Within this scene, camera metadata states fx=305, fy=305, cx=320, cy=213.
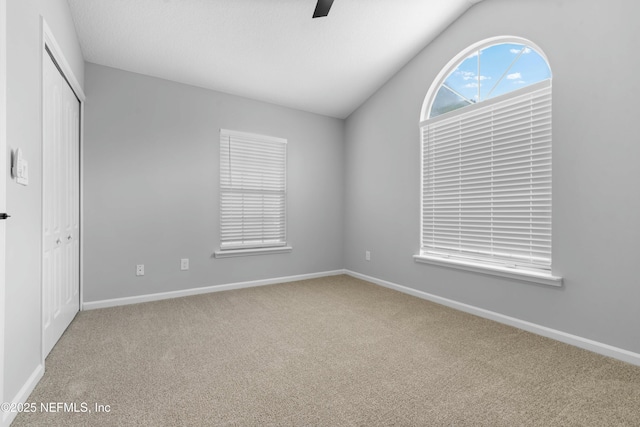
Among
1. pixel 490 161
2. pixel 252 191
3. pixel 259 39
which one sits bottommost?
pixel 252 191

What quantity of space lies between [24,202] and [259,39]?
2391 mm

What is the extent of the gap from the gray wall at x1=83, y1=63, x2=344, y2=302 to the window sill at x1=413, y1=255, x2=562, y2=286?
1.93 meters

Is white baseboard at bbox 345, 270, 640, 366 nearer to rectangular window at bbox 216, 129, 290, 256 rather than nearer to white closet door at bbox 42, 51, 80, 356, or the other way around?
rectangular window at bbox 216, 129, 290, 256

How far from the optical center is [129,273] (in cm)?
328

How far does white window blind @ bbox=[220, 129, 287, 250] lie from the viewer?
12.7ft

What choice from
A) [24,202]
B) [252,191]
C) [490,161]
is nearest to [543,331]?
[490,161]

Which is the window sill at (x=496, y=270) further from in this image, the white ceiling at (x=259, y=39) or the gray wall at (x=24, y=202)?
the gray wall at (x=24, y=202)

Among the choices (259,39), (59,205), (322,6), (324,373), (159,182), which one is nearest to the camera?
(324,373)

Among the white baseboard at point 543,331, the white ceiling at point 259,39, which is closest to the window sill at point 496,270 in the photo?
the white baseboard at point 543,331

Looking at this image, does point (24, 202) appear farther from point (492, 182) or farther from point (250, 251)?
point (492, 182)

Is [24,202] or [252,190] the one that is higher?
[252,190]

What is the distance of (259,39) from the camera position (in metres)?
3.04

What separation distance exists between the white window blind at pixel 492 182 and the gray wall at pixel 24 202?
3357 mm

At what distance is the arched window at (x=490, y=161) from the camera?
8.38 ft
